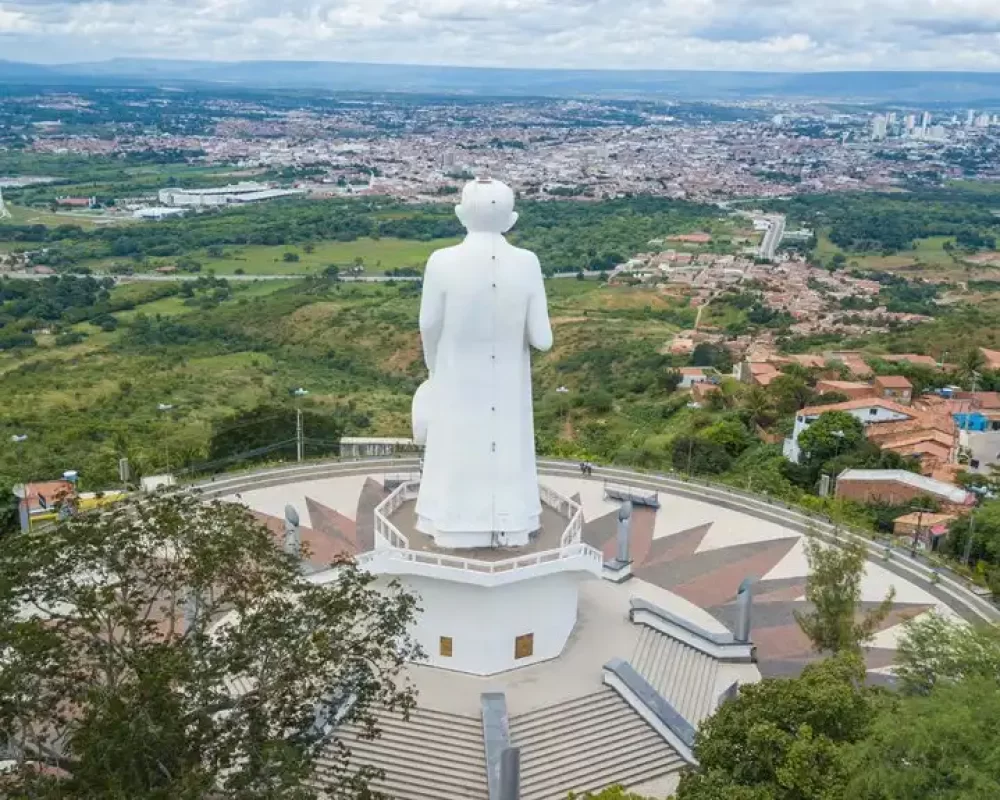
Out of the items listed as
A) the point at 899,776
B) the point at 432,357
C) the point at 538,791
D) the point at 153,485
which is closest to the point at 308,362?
the point at 153,485

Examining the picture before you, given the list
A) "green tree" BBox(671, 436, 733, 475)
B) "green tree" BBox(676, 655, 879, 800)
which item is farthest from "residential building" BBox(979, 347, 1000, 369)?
"green tree" BBox(676, 655, 879, 800)

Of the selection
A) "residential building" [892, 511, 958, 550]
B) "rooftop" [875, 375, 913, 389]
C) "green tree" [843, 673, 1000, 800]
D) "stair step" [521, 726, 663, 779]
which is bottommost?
"rooftop" [875, 375, 913, 389]

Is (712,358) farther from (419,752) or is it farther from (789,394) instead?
(419,752)

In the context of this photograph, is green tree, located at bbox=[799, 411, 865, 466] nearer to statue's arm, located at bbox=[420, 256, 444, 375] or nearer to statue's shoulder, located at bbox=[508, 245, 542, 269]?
statue's shoulder, located at bbox=[508, 245, 542, 269]

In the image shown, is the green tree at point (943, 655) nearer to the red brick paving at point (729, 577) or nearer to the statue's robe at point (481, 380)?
the red brick paving at point (729, 577)

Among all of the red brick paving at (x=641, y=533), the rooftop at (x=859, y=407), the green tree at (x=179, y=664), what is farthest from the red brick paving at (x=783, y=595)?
the rooftop at (x=859, y=407)

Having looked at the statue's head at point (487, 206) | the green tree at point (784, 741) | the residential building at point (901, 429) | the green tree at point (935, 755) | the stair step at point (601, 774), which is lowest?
the residential building at point (901, 429)
